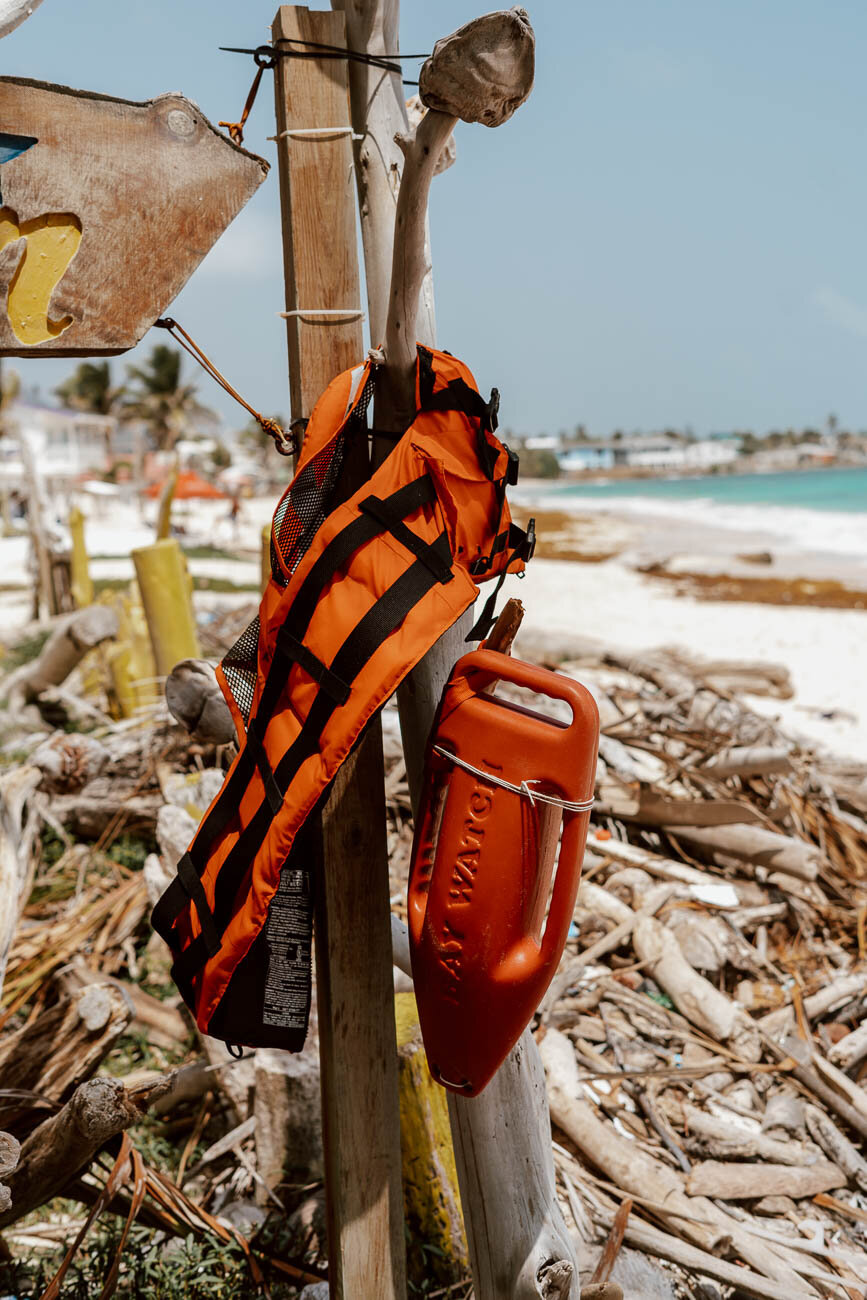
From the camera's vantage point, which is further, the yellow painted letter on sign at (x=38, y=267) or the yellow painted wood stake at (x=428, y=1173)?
the yellow painted wood stake at (x=428, y=1173)

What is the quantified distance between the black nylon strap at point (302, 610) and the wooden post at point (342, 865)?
252mm

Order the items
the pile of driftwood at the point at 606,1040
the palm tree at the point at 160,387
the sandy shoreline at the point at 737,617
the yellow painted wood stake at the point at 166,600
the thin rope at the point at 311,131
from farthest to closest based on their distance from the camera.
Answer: the palm tree at the point at 160,387 < the sandy shoreline at the point at 737,617 < the yellow painted wood stake at the point at 166,600 < the pile of driftwood at the point at 606,1040 < the thin rope at the point at 311,131

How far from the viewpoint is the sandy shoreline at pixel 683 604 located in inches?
399

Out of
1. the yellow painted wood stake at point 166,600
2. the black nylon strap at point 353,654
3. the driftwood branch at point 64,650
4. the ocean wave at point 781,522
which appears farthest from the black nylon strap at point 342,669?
the ocean wave at point 781,522

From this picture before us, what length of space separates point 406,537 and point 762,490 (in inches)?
3624

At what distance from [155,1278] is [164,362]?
5785 centimetres

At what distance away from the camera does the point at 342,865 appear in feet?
6.77

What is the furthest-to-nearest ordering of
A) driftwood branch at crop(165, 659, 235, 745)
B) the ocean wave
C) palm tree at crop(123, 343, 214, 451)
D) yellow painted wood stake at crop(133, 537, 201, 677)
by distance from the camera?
palm tree at crop(123, 343, 214, 451), the ocean wave, yellow painted wood stake at crop(133, 537, 201, 677), driftwood branch at crop(165, 659, 235, 745)

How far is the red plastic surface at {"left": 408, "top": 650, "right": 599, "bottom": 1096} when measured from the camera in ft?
5.45

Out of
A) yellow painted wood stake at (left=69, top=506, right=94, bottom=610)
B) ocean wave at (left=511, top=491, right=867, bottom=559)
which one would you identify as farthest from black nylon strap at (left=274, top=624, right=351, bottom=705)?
ocean wave at (left=511, top=491, right=867, bottom=559)

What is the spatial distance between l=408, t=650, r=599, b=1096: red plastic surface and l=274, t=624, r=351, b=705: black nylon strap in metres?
0.22

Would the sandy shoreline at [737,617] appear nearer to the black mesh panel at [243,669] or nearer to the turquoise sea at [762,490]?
the black mesh panel at [243,669]

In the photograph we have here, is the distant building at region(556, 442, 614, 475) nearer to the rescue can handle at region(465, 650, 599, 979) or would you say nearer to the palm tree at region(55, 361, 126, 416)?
the palm tree at region(55, 361, 126, 416)

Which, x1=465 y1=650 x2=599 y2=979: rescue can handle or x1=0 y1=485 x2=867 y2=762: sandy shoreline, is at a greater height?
x1=465 y1=650 x2=599 y2=979: rescue can handle
